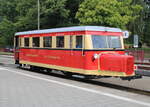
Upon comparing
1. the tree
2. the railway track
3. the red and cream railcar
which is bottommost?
the railway track

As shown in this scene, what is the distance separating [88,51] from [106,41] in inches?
45.2

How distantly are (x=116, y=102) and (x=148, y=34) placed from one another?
5832 centimetres

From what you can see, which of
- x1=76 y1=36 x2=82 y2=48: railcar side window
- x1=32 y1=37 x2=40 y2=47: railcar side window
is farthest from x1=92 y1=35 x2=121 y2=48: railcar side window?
x1=32 y1=37 x2=40 y2=47: railcar side window

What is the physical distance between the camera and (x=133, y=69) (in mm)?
11289

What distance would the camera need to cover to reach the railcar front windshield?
41.9 feet

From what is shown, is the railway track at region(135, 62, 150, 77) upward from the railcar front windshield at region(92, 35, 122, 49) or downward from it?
downward

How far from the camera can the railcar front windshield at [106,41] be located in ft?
41.9

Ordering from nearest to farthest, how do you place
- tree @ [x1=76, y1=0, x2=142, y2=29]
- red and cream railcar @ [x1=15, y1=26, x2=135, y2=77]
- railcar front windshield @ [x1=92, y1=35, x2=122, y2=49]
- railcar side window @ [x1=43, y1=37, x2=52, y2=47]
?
1. red and cream railcar @ [x1=15, y1=26, x2=135, y2=77]
2. railcar front windshield @ [x1=92, y1=35, x2=122, y2=49]
3. railcar side window @ [x1=43, y1=37, x2=52, y2=47]
4. tree @ [x1=76, y1=0, x2=142, y2=29]

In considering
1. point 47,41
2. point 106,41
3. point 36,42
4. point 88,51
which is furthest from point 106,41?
point 36,42

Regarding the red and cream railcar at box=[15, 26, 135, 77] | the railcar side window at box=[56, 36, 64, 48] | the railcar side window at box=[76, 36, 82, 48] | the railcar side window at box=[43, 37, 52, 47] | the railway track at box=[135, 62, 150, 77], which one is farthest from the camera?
the railcar side window at box=[43, 37, 52, 47]

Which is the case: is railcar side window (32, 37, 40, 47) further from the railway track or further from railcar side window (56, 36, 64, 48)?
the railway track

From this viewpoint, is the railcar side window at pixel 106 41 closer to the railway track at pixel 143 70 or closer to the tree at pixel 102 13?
the railway track at pixel 143 70

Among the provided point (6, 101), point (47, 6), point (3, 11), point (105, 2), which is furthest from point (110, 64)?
point (3, 11)

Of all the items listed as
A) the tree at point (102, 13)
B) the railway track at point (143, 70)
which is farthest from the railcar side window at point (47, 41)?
the tree at point (102, 13)
